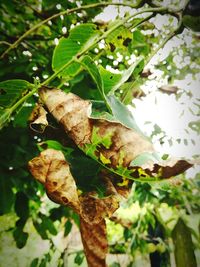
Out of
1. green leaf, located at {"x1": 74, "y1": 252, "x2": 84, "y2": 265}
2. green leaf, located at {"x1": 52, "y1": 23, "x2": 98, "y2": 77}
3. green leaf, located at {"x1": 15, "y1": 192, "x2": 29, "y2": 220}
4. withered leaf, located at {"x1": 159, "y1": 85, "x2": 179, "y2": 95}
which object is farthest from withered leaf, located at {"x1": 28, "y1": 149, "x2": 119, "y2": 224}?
green leaf, located at {"x1": 74, "y1": 252, "x2": 84, "y2": 265}

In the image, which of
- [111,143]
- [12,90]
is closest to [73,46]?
[12,90]

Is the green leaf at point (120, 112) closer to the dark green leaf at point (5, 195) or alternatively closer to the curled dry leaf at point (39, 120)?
the curled dry leaf at point (39, 120)

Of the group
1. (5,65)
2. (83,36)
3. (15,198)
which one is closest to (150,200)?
(15,198)

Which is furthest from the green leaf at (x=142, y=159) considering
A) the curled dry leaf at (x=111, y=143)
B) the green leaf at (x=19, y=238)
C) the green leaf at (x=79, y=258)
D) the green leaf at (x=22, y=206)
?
the green leaf at (x=79, y=258)

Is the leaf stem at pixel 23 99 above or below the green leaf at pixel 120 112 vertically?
Answer: above

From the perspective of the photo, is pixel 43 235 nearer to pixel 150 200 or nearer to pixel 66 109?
pixel 150 200

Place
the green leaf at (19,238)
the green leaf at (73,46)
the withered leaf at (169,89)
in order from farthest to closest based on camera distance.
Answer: the green leaf at (19,238) → the withered leaf at (169,89) → the green leaf at (73,46)
